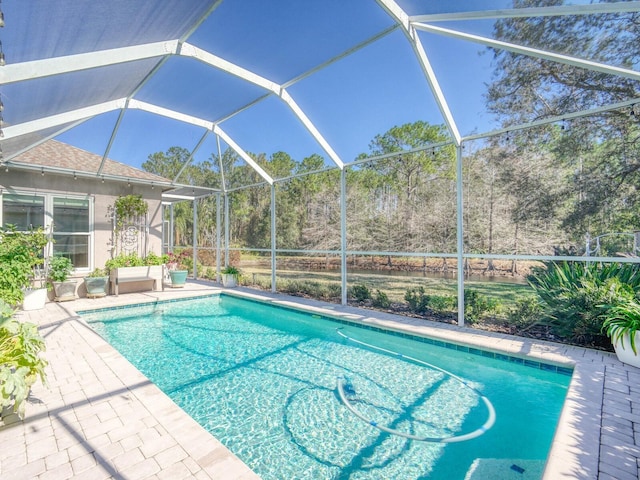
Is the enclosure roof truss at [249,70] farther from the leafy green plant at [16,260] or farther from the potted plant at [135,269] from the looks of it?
the potted plant at [135,269]

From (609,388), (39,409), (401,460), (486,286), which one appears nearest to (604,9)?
(609,388)

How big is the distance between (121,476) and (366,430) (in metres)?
2.19

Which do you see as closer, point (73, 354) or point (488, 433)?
point (488, 433)

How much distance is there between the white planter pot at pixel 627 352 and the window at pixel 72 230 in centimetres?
1207

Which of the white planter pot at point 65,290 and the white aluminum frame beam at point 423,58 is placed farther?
the white planter pot at point 65,290

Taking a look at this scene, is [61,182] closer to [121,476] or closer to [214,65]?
[214,65]

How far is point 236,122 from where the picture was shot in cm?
830

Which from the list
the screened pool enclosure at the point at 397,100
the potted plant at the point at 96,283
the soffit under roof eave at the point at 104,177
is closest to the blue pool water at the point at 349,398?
the screened pool enclosure at the point at 397,100

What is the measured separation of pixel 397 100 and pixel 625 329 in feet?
17.9

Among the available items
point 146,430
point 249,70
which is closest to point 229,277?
point 249,70

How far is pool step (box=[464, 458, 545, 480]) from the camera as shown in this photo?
8.82 ft

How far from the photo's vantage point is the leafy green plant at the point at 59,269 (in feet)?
26.9

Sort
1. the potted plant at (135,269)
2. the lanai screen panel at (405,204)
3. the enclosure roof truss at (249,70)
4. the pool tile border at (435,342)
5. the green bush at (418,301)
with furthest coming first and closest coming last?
the potted plant at (135,269) < the lanai screen panel at (405,204) < the green bush at (418,301) < the pool tile border at (435,342) < the enclosure roof truss at (249,70)

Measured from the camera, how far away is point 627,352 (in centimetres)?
420
